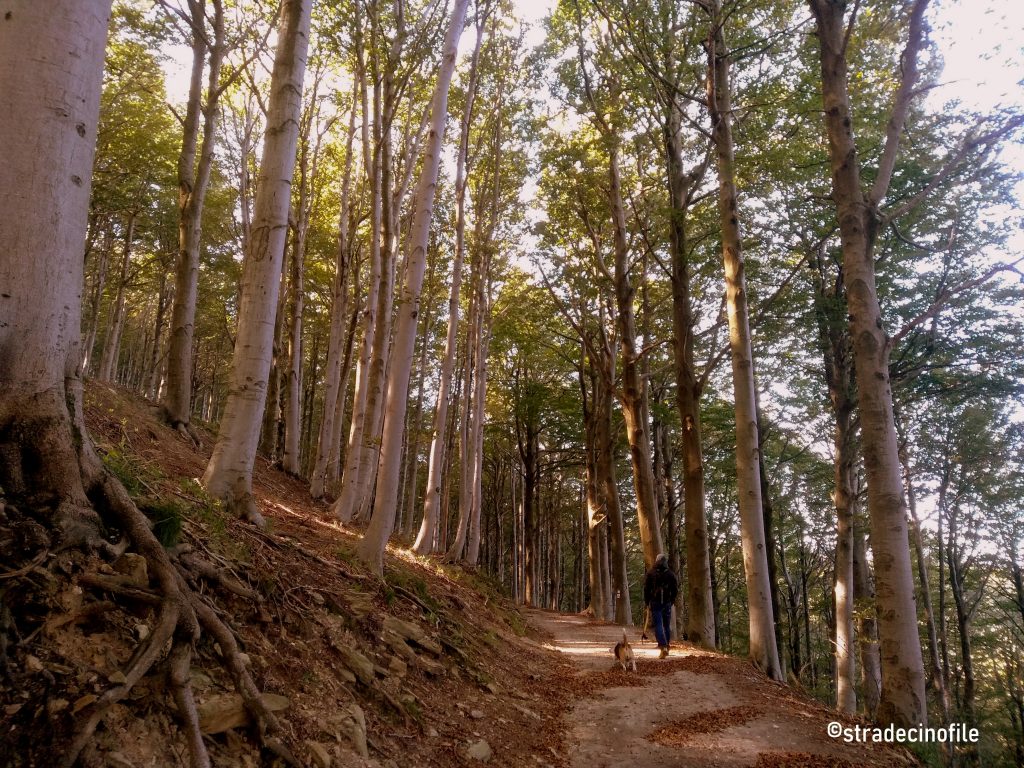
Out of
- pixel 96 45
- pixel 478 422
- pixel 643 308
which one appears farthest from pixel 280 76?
pixel 643 308

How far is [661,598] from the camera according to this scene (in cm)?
979

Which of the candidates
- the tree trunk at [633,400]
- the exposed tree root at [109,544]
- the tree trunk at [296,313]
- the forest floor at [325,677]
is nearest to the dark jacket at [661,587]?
the forest floor at [325,677]

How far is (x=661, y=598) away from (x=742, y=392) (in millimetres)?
3837

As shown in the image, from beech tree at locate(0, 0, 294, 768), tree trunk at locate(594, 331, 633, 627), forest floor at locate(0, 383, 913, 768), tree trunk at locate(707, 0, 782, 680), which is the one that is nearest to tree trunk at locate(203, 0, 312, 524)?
forest floor at locate(0, 383, 913, 768)

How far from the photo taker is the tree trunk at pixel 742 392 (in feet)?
27.1

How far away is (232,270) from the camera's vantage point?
19859 millimetres

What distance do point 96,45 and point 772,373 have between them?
17569 mm

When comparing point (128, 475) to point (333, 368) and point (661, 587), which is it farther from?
point (333, 368)

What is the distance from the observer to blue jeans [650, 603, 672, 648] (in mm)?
9359

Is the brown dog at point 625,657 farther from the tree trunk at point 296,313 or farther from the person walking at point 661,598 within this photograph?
the tree trunk at point 296,313

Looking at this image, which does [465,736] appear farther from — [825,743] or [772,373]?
[772,373]

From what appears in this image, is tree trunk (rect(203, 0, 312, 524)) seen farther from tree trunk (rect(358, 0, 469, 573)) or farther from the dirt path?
the dirt path

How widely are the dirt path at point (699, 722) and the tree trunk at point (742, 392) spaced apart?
69cm

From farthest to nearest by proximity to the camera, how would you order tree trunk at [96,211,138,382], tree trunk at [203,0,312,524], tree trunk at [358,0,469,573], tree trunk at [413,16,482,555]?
tree trunk at [96,211,138,382]
tree trunk at [413,16,482,555]
tree trunk at [358,0,469,573]
tree trunk at [203,0,312,524]
